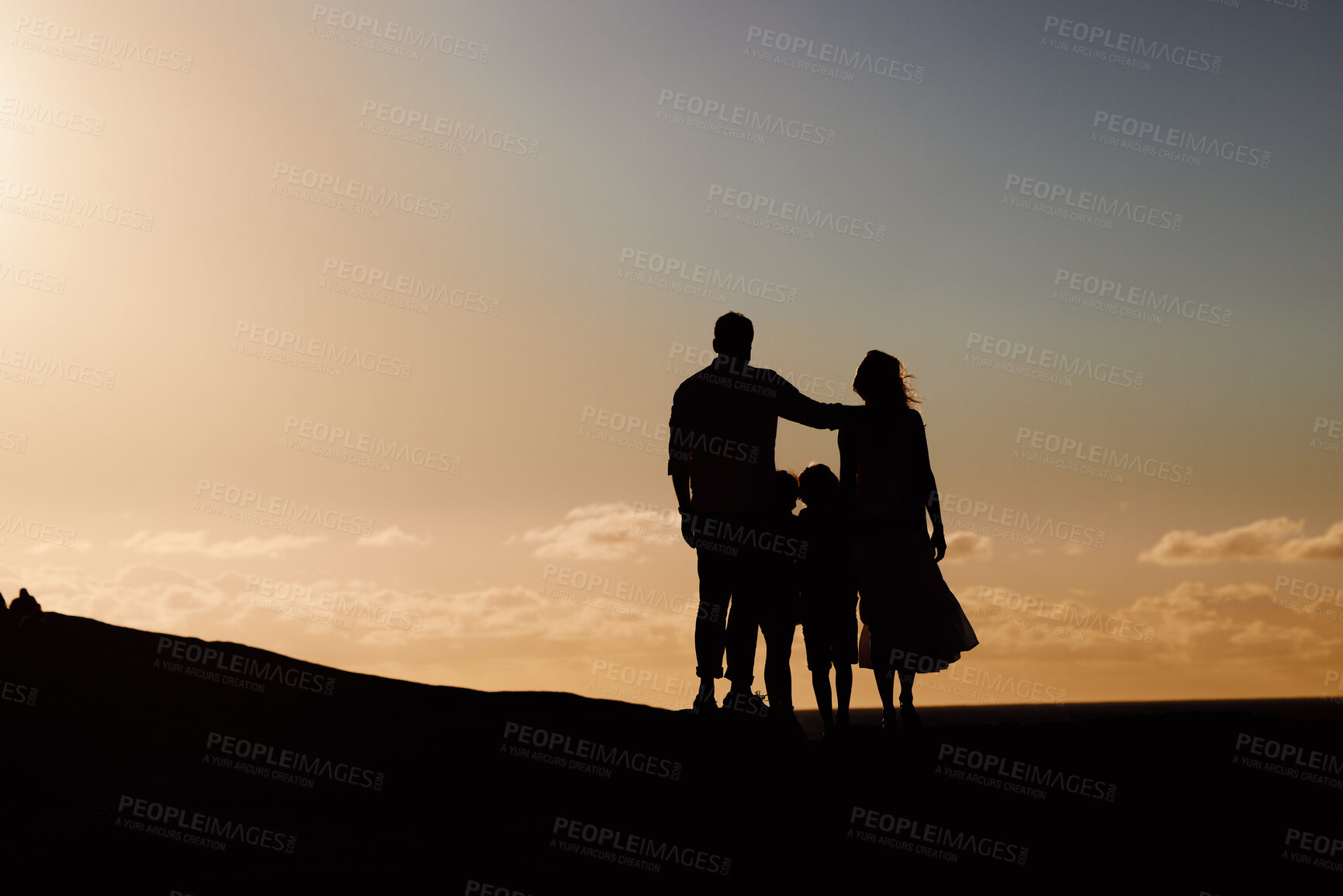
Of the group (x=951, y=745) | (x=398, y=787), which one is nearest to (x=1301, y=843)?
(x=951, y=745)

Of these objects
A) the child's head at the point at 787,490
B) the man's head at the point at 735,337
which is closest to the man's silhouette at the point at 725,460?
the man's head at the point at 735,337

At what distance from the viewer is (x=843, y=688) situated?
22.5 feet

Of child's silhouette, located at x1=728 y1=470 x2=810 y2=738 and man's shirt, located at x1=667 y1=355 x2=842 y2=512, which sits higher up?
man's shirt, located at x1=667 y1=355 x2=842 y2=512

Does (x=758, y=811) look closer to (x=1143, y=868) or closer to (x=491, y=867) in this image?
(x=491, y=867)

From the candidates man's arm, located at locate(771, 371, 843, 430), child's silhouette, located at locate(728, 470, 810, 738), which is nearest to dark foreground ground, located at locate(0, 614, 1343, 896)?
child's silhouette, located at locate(728, 470, 810, 738)

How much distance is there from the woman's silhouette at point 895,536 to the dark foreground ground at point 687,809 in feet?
1.91

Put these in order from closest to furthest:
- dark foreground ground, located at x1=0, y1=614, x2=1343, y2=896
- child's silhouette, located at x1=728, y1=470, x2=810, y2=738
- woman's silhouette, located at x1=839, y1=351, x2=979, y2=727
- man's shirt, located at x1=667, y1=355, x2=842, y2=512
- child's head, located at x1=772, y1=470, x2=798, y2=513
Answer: dark foreground ground, located at x1=0, y1=614, x2=1343, y2=896 → man's shirt, located at x1=667, y1=355, x2=842, y2=512 → child's silhouette, located at x1=728, y1=470, x2=810, y2=738 → woman's silhouette, located at x1=839, y1=351, x2=979, y2=727 → child's head, located at x1=772, y1=470, x2=798, y2=513

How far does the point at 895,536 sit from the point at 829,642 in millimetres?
888

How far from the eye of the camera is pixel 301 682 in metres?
14.7

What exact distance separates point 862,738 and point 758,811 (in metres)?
1.71

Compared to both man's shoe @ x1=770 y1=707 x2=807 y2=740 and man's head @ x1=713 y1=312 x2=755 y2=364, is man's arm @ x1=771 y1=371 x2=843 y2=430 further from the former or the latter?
man's shoe @ x1=770 y1=707 x2=807 y2=740

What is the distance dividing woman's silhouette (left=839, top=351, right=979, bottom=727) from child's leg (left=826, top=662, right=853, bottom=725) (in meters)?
0.22

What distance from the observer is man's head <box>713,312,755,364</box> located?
20.5 ft

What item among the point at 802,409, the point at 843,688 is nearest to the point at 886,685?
the point at 843,688
